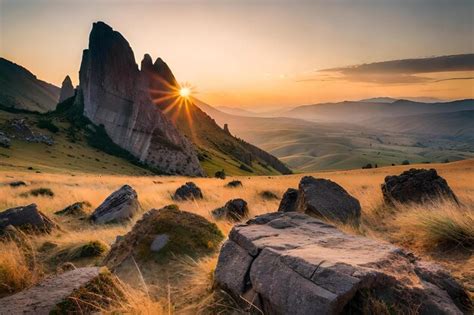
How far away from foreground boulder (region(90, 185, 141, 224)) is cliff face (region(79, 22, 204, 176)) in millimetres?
62124

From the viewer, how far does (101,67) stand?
9206 centimetres

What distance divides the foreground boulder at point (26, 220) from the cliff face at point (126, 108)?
65.2 m

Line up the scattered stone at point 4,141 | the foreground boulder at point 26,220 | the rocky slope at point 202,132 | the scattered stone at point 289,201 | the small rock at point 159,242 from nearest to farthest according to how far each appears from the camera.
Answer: the small rock at point 159,242, the scattered stone at point 289,201, the foreground boulder at point 26,220, the scattered stone at point 4,141, the rocky slope at point 202,132

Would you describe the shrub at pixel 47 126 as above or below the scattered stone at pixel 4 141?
above

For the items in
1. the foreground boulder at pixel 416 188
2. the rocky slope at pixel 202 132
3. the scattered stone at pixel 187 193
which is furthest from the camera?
the rocky slope at pixel 202 132

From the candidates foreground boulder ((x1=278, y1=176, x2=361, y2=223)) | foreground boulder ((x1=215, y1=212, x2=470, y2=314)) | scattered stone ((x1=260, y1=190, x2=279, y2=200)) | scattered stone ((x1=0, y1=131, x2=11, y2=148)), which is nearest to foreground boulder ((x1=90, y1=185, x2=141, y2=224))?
foreground boulder ((x1=278, y1=176, x2=361, y2=223))

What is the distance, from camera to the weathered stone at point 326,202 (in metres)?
11.0

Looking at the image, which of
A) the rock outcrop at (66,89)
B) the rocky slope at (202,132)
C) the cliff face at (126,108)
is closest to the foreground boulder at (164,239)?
the cliff face at (126,108)

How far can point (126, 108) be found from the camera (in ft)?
290

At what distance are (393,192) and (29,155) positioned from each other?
55.8 m

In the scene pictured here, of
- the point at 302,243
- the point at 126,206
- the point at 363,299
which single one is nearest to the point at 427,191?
the point at 302,243

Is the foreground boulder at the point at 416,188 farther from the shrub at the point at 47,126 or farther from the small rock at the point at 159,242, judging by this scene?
the shrub at the point at 47,126

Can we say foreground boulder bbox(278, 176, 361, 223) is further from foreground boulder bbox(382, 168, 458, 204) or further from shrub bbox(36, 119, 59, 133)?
shrub bbox(36, 119, 59, 133)

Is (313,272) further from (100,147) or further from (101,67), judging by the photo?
(101,67)
